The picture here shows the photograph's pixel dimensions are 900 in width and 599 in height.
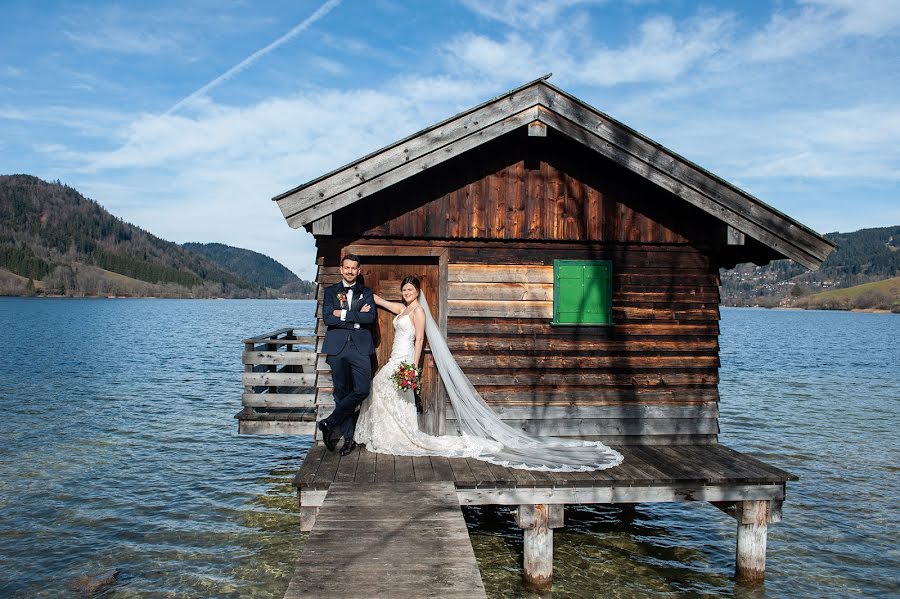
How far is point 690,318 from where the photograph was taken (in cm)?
1015

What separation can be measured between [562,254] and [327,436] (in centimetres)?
415

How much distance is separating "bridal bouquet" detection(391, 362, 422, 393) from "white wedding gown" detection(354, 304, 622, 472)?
8 centimetres

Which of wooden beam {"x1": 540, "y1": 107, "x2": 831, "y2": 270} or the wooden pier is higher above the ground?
wooden beam {"x1": 540, "y1": 107, "x2": 831, "y2": 270}

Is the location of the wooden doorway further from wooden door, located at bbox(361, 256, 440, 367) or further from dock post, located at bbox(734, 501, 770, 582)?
dock post, located at bbox(734, 501, 770, 582)

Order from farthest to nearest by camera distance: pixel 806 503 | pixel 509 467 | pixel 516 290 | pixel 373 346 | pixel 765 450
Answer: pixel 765 450 → pixel 806 503 → pixel 516 290 → pixel 373 346 → pixel 509 467

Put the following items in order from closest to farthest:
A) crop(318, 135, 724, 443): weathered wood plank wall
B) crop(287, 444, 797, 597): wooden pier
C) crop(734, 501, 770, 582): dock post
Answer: crop(287, 444, 797, 597): wooden pier, crop(734, 501, 770, 582): dock post, crop(318, 135, 724, 443): weathered wood plank wall

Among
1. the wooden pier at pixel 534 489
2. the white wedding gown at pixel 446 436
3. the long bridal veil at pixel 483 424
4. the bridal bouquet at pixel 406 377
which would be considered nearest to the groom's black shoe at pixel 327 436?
the wooden pier at pixel 534 489

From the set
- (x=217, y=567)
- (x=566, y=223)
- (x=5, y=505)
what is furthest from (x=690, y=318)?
(x=5, y=505)

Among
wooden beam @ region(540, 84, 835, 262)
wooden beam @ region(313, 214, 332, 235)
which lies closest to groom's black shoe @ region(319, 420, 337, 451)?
wooden beam @ region(313, 214, 332, 235)

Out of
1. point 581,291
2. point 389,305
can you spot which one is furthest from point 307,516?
point 581,291

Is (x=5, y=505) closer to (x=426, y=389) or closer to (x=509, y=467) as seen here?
(x=426, y=389)

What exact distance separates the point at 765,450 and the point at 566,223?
37.9 ft

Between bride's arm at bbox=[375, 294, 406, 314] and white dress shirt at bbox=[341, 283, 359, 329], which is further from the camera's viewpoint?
bride's arm at bbox=[375, 294, 406, 314]

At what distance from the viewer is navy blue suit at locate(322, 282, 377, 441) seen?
29.2 feet
